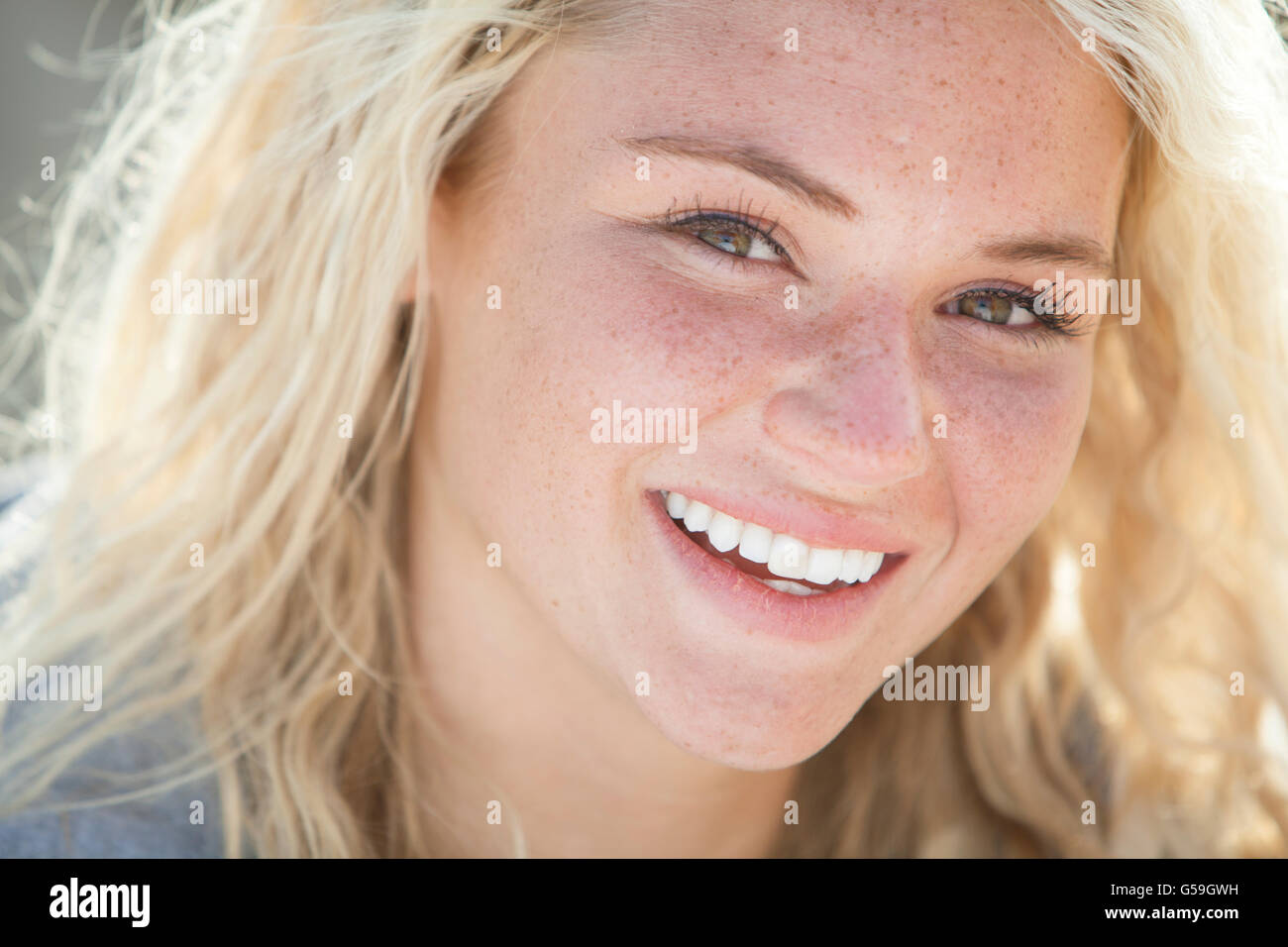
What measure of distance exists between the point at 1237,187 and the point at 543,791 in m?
1.44

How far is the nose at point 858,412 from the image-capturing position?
52.4 inches

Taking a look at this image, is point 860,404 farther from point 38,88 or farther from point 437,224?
point 38,88

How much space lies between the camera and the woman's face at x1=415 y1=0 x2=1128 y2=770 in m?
1.34

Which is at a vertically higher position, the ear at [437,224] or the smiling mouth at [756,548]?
the ear at [437,224]

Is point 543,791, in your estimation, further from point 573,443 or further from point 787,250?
point 787,250

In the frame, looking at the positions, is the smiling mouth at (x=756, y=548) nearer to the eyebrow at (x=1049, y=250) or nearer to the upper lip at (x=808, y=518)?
the upper lip at (x=808, y=518)

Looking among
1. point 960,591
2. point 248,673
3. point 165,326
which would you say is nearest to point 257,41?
point 165,326

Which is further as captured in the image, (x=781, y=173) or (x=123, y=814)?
(x=123, y=814)

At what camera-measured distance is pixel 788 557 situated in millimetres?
1450

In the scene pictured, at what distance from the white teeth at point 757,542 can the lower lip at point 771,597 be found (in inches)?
→ 1.3

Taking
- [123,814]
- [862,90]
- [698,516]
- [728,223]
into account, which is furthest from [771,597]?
[123,814]

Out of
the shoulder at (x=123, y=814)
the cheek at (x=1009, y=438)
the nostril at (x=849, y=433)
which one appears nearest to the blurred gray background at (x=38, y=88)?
the shoulder at (x=123, y=814)

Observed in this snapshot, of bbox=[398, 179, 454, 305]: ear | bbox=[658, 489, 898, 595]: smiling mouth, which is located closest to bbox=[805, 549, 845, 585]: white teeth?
bbox=[658, 489, 898, 595]: smiling mouth

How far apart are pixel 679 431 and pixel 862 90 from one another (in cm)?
47
